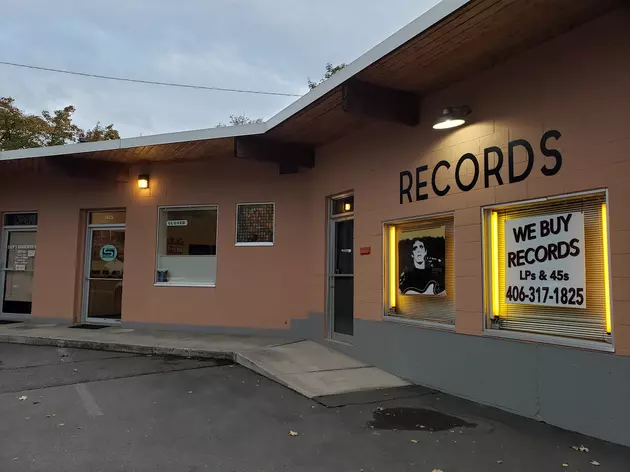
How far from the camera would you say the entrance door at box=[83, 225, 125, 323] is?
963 centimetres

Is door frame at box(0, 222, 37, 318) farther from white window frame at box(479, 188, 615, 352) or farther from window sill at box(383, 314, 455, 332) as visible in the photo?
white window frame at box(479, 188, 615, 352)

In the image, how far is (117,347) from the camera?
7480mm

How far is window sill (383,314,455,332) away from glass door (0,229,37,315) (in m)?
8.13

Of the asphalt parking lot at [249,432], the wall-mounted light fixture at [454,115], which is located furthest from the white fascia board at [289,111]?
the asphalt parking lot at [249,432]

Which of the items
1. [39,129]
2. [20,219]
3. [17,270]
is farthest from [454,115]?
[39,129]

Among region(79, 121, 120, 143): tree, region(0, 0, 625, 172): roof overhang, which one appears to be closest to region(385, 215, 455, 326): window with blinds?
region(0, 0, 625, 172): roof overhang

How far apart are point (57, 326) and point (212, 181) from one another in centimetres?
425

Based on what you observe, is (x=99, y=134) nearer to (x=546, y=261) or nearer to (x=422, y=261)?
(x=422, y=261)

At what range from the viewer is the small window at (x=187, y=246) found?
8.90 meters

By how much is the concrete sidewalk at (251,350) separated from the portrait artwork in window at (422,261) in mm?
1203

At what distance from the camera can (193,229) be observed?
908cm

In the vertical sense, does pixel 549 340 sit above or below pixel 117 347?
above

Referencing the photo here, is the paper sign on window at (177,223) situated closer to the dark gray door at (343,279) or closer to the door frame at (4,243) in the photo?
the dark gray door at (343,279)

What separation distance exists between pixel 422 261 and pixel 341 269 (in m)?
1.92
